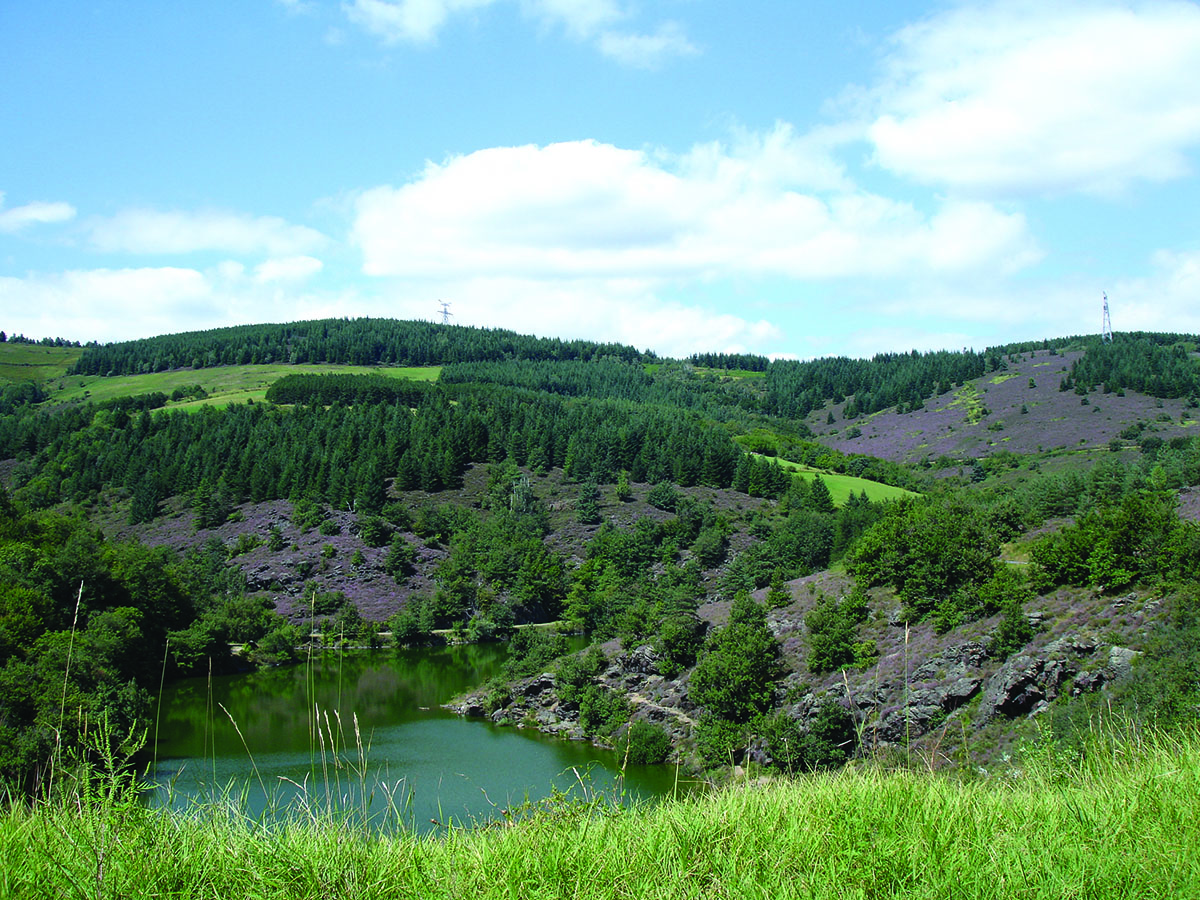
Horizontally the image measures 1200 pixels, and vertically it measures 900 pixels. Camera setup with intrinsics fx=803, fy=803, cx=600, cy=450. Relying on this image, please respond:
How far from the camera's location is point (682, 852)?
4770mm

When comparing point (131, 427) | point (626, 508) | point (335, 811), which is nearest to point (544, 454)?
point (626, 508)

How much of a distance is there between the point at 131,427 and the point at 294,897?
475 ft

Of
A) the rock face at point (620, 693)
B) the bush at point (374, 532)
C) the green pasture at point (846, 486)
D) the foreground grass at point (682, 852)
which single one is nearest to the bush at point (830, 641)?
the rock face at point (620, 693)

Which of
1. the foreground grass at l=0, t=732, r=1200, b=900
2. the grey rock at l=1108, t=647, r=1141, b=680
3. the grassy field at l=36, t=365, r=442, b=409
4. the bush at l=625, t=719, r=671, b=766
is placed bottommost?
the bush at l=625, t=719, r=671, b=766

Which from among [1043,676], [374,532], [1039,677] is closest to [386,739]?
[1039,677]

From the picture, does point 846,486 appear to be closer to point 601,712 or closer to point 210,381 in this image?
point 601,712

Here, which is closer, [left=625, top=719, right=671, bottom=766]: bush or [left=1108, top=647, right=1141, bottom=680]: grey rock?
[left=1108, top=647, right=1141, bottom=680]: grey rock

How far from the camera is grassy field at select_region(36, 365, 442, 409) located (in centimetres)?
15862

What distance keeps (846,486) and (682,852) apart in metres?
120

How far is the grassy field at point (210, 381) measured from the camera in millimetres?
158625

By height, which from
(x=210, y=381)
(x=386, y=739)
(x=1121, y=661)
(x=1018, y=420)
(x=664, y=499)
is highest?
A: (x=210, y=381)

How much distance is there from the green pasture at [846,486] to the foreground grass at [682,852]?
10651 cm

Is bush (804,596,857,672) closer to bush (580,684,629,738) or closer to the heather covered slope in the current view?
bush (580,684,629,738)

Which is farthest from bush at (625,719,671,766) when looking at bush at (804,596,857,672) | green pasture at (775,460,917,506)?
green pasture at (775,460,917,506)
